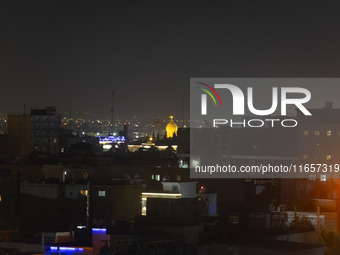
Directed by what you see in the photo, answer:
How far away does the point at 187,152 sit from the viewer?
46.8 meters

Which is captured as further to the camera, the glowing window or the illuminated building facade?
the illuminated building facade

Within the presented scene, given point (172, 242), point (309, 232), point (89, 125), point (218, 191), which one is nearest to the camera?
point (172, 242)

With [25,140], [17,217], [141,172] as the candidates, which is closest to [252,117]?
[25,140]

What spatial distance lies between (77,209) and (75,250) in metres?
13.4

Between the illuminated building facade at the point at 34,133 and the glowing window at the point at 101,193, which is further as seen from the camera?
the illuminated building facade at the point at 34,133

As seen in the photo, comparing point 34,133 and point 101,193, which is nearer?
point 101,193

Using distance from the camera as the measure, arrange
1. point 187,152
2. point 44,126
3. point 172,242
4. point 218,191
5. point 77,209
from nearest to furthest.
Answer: point 172,242
point 77,209
point 218,191
point 187,152
point 44,126

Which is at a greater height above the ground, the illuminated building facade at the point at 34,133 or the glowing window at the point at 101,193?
the illuminated building facade at the point at 34,133

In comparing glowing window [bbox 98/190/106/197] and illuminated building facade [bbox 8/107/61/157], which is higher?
illuminated building facade [bbox 8/107/61/157]

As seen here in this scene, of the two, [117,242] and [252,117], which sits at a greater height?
[252,117]

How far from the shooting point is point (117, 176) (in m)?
33.7

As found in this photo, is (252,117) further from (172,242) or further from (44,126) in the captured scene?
(172,242)

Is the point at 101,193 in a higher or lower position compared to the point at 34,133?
lower

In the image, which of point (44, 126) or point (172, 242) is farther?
point (44, 126)
